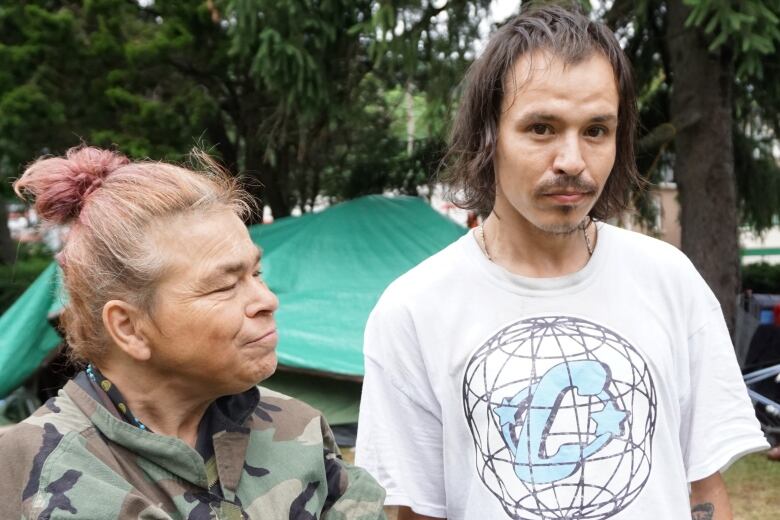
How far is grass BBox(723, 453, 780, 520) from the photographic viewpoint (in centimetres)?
553

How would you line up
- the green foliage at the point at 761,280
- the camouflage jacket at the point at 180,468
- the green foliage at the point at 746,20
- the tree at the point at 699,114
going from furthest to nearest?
the green foliage at the point at 761,280
the tree at the point at 699,114
the green foliage at the point at 746,20
the camouflage jacket at the point at 180,468

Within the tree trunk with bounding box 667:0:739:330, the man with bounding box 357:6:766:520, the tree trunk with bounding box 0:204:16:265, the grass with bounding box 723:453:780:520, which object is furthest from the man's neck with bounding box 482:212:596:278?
the tree trunk with bounding box 0:204:16:265

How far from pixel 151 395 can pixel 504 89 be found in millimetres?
878

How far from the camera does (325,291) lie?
7098 mm

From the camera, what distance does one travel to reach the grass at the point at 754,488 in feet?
18.2

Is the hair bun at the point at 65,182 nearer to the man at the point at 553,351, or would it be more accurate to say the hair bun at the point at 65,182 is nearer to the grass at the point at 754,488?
the man at the point at 553,351

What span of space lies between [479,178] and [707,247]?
5705 millimetres

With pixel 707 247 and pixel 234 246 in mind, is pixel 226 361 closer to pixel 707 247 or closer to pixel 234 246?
pixel 234 246

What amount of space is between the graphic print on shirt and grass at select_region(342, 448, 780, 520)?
411cm

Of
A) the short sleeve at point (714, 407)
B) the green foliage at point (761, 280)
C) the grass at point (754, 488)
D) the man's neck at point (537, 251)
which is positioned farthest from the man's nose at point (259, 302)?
the green foliage at point (761, 280)

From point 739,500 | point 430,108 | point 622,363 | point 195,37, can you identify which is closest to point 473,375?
point 622,363

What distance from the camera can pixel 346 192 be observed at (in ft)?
33.5

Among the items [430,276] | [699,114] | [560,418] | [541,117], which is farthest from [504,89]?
[699,114]

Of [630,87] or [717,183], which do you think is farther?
[717,183]
